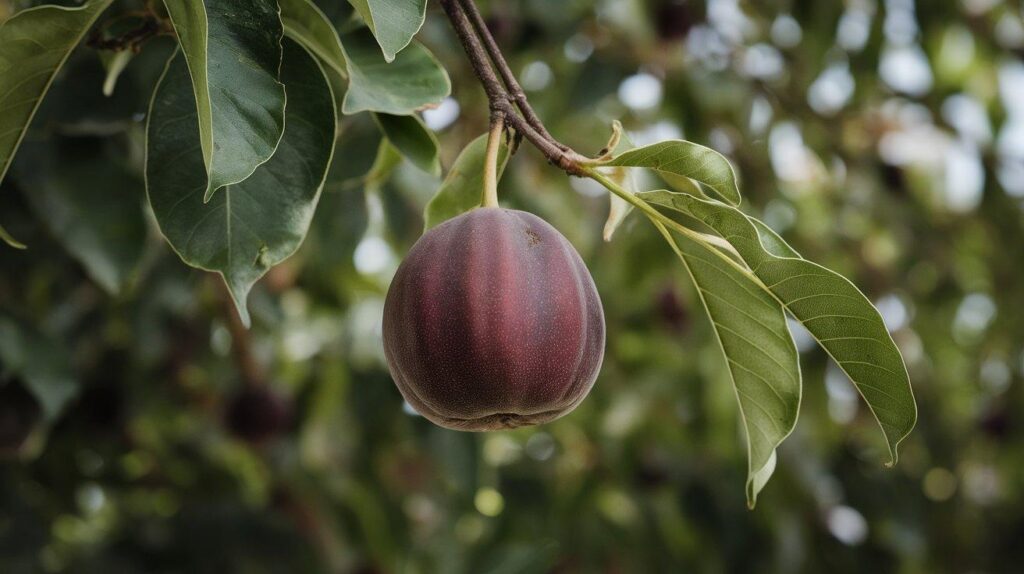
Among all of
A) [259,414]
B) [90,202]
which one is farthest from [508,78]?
[259,414]

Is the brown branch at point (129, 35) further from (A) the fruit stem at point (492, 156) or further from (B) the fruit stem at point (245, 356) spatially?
(B) the fruit stem at point (245, 356)

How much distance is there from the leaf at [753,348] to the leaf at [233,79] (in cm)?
42

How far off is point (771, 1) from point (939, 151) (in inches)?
62.4

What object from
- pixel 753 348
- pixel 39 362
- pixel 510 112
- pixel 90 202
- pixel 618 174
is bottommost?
pixel 39 362

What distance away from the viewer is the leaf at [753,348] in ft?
3.76

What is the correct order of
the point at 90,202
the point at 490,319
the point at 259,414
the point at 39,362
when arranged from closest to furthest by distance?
the point at 490,319 < the point at 90,202 < the point at 39,362 < the point at 259,414

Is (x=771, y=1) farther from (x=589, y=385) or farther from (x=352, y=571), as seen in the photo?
(x=589, y=385)

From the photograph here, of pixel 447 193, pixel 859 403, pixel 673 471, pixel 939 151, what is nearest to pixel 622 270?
pixel 673 471

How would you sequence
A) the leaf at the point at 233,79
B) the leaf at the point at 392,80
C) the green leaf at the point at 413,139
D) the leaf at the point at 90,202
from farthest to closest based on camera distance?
the leaf at the point at 90,202
the green leaf at the point at 413,139
the leaf at the point at 392,80
the leaf at the point at 233,79

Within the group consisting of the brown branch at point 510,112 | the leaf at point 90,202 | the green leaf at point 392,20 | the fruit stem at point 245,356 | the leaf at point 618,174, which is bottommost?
the fruit stem at point 245,356

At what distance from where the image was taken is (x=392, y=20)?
3.42 ft

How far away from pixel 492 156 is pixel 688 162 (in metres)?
0.20

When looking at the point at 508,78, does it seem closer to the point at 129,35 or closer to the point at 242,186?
the point at 242,186

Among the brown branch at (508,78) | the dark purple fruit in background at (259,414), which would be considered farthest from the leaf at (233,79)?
the dark purple fruit in background at (259,414)
